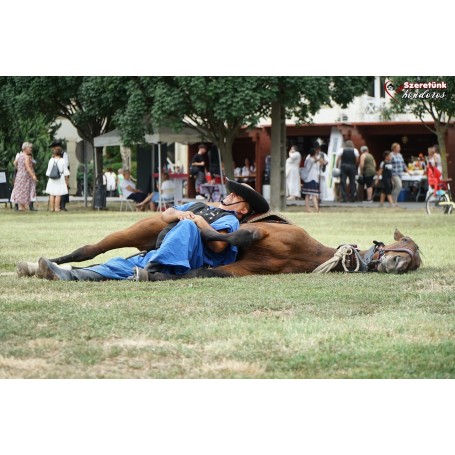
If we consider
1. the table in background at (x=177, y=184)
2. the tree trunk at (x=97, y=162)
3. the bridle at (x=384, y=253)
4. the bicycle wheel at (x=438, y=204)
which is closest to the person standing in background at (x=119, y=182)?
the tree trunk at (x=97, y=162)

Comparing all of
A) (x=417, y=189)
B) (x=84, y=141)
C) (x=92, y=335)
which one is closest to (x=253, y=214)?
(x=92, y=335)

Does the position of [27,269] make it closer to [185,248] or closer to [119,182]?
[185,248]

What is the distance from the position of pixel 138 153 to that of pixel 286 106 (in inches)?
236

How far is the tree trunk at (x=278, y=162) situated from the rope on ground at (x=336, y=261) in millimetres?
14676

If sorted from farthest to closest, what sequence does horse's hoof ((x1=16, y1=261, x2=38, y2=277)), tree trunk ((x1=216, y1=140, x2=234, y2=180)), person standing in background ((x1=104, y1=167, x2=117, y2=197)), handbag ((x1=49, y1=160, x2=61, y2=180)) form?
tree trunk ((x1=216, y1=140, x2=234, y2=180)) < person standing in background ((x1=104, y1=167, x2=117, y2=197)) < handbag ((x1=49, y1=160, x2=61, y2=180)) < horse's hoof ((x1=16, y1=261, x2=38, y2=277))

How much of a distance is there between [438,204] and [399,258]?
36.5ft

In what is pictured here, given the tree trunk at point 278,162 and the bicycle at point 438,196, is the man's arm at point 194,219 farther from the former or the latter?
the tree trunk at point 278,162

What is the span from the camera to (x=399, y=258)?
870cm

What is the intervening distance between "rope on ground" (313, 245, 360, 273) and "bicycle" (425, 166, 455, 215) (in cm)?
1019

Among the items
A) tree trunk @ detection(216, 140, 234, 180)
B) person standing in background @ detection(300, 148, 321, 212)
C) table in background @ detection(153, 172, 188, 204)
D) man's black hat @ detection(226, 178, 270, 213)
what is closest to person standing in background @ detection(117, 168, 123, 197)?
table in background @ detection(153, 172, 188, 204)

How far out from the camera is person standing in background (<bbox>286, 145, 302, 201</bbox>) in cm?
2561

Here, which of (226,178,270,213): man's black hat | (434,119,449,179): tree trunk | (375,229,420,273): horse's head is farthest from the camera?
(434,119,449,179): tree trunk

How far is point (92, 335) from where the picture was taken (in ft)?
18.8

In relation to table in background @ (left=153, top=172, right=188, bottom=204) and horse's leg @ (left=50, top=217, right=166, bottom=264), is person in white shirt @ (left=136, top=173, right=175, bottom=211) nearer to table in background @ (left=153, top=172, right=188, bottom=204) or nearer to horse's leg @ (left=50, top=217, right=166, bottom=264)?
table in background @ (left=153, top=172, right=188, bottom=204)
